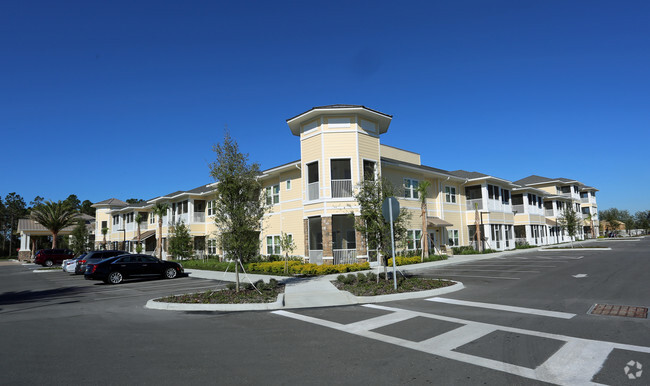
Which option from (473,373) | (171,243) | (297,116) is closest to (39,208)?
(171,243)

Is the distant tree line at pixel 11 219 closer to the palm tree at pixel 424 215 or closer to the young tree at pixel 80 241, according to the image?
the young tree at pixel 80 241

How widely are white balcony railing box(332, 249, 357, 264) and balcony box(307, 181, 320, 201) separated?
3.72m

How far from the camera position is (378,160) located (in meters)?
24.0

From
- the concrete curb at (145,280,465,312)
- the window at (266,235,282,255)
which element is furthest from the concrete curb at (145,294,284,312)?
the window at (266,235,282,255)

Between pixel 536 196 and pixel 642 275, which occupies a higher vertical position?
pixel 536 196

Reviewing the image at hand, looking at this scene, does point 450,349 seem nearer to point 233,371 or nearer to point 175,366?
point 233,371

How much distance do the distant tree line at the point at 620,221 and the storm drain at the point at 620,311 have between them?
304ft

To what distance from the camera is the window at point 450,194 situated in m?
32.7

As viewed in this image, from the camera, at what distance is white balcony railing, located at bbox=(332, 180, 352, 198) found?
22.7 m

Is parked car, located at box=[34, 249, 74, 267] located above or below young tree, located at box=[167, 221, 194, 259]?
below

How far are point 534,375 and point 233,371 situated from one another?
402 cm

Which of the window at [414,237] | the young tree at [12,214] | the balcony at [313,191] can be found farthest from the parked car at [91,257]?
the young tree at [12,214]

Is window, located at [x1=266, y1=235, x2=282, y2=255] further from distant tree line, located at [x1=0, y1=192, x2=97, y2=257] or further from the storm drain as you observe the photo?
distant tree line, located at [x1=0, y1=192, x2=97, y2=257]

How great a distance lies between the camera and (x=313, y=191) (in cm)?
2355
